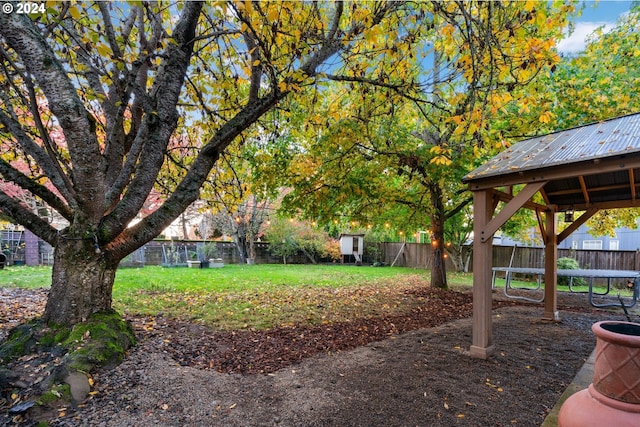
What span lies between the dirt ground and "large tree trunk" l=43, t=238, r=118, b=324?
0.83 meters

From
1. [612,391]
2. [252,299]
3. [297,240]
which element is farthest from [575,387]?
[297,240]

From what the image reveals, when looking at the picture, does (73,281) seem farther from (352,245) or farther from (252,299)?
(352,245)

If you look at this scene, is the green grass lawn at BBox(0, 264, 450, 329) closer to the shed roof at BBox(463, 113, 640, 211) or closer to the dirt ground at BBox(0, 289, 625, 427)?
the dirt ground at BBox(0, 289, 625, 427)

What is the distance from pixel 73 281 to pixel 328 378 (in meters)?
3.07

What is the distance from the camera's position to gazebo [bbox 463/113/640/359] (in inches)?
138

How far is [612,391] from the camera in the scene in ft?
A: 5.19

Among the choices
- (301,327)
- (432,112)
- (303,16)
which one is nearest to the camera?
(303,16)

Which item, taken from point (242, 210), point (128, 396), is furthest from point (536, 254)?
point (128, 396)

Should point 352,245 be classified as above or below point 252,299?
above

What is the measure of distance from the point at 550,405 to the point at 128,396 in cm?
380

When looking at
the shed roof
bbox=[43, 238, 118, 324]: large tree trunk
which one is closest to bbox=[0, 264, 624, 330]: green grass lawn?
bbox=[43, 238, 118, 324]: large tree trunk

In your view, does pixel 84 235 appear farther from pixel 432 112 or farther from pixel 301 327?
pixel 432 112

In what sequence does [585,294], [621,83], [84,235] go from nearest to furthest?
1. [84,235]
2. [621,83]
3. [585,294]

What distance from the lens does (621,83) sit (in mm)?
6828
